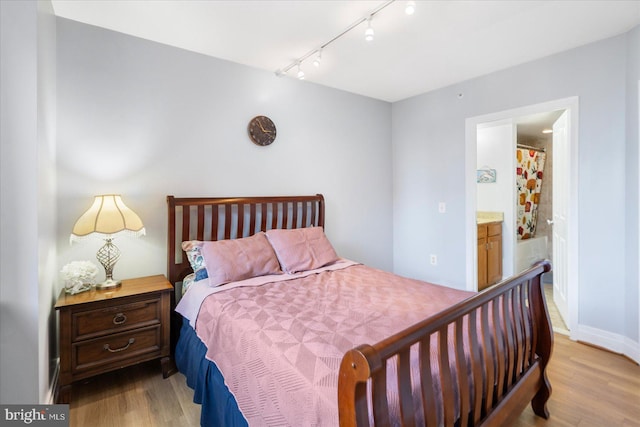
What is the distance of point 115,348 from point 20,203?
1083mm

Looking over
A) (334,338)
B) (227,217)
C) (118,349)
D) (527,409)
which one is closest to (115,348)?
(118,349)

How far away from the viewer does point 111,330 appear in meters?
2.01

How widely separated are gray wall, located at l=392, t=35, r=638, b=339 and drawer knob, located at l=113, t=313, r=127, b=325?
10.4ft

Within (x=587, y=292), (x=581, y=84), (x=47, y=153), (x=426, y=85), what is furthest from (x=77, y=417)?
(x=581, y=84)

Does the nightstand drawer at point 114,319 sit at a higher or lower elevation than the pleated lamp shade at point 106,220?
lower

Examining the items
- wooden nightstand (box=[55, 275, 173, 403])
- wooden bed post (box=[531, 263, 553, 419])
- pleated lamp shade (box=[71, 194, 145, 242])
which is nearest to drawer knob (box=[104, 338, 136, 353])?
wooden nightstand (box=[55, 275, 173, 403])

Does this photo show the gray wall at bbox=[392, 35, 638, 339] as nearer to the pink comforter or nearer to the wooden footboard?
the wooden footboard

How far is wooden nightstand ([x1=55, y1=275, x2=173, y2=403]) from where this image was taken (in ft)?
6.15

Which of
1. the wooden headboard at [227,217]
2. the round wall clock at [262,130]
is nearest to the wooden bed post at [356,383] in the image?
the wooden headboard at [227,217]

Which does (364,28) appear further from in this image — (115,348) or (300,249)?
(115,348)

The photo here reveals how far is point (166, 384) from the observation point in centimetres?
217

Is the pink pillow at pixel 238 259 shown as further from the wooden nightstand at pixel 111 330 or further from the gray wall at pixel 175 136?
the gray wall at pixel 175 136

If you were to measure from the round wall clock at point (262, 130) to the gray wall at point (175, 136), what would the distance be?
6 centimetres

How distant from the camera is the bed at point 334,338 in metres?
1.06
